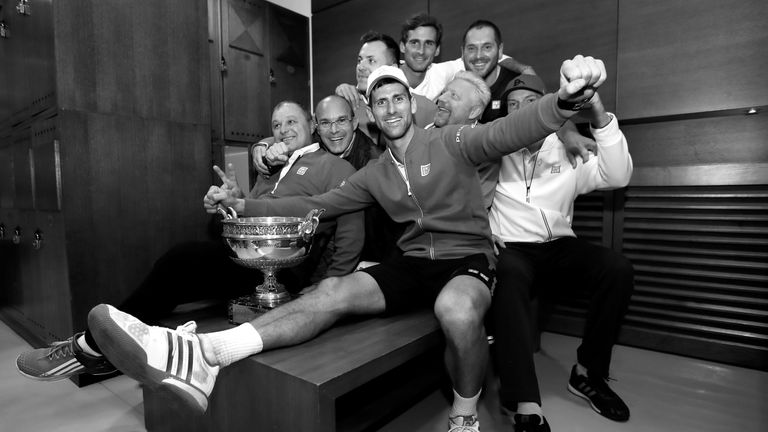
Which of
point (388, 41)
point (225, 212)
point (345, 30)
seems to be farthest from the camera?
point (345, 30)

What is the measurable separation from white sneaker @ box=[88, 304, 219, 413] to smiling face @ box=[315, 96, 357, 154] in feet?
4.09

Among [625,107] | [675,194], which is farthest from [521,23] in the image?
[675,194]

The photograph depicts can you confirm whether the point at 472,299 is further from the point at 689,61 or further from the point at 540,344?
the point at 689,61

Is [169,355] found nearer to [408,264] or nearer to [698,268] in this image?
[408,264]

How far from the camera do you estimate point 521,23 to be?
255 centimetres

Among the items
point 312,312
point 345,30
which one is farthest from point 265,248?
point 345,30

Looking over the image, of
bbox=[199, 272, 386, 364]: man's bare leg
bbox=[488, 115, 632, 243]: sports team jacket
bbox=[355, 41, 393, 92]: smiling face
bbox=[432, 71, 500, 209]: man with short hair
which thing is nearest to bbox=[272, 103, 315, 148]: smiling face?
bbox=[355, 41, 393, 92]: smiling face

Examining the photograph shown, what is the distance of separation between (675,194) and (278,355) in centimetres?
213

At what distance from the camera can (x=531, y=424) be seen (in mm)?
1353

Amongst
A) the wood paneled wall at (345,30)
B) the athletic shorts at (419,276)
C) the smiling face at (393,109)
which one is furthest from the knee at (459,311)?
the wood paneled wall at (345,30)

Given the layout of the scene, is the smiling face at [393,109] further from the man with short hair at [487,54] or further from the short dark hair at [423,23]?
the short dark hair at [423,23]

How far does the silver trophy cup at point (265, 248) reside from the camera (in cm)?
144

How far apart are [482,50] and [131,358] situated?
2.14 m

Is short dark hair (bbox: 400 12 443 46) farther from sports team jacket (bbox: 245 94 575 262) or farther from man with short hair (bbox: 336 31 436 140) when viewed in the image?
sports team jacket (bbox: 245 94 575 262)
